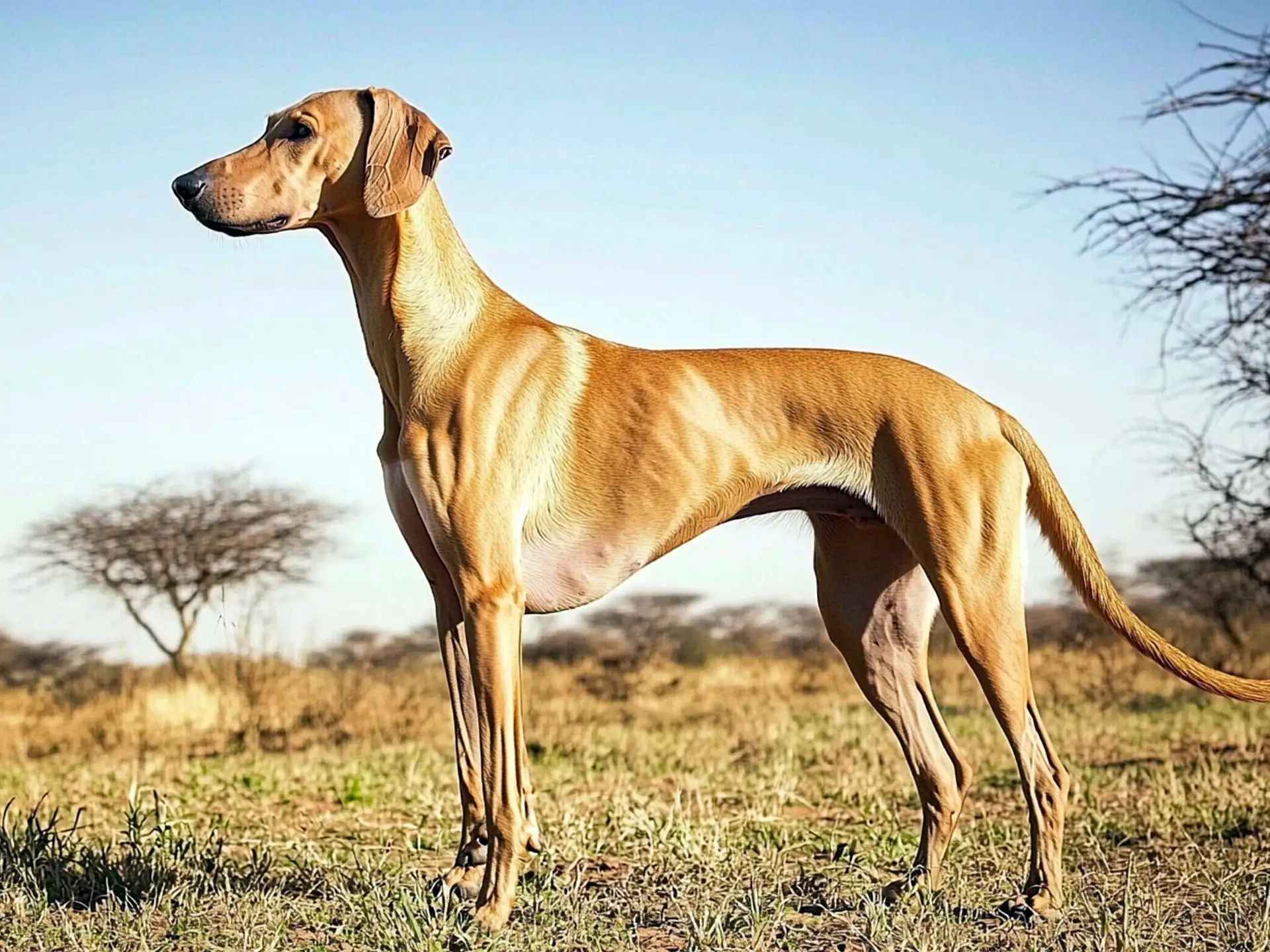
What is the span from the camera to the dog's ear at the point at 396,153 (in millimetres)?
4691

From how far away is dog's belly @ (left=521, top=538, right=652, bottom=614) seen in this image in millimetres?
4730

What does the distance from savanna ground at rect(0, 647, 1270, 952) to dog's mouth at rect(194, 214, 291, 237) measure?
226cm

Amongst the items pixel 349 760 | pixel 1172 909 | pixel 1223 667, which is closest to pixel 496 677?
pixel 1172 909

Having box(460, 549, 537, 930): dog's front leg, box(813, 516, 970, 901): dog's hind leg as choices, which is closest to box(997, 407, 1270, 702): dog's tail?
box(813, 516, 970, 901): dog's hind leg

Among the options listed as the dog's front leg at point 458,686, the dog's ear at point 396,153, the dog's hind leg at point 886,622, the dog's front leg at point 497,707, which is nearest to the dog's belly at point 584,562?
the dog's front leg at point 497,707

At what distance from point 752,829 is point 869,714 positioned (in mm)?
6037

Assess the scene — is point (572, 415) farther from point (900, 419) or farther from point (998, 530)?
point (998, 530)

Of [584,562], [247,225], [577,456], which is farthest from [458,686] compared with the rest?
[247,225]

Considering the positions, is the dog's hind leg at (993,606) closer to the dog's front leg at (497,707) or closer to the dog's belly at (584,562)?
the dog's belly at (584,562)

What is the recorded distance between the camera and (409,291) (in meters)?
4.85

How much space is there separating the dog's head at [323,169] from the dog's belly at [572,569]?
1.26 m

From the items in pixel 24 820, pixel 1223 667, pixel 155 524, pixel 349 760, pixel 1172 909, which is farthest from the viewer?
pixel 155 524

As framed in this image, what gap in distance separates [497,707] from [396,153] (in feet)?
6.21

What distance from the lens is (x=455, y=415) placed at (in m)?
4.60
